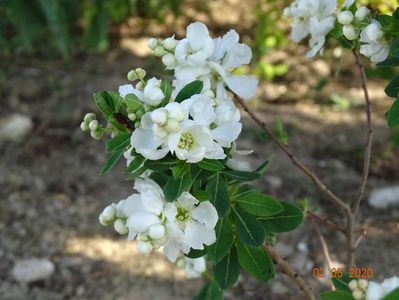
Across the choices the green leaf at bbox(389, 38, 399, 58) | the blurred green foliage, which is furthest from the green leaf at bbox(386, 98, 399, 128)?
the blurred green foliage

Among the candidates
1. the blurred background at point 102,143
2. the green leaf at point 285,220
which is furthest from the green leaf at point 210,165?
the blurred background at point 102,143

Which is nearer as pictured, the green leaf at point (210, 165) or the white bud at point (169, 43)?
the green leaf at point (210, 165)

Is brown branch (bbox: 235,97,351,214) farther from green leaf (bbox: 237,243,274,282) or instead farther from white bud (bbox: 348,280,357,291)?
white bud (bbox: 348,280,357,291)

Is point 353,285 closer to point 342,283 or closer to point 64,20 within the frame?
point 342,283

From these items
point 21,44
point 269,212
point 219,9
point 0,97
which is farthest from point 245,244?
point 219,9

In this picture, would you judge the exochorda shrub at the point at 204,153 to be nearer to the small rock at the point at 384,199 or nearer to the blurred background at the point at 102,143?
the blurred background at the point at 102,143

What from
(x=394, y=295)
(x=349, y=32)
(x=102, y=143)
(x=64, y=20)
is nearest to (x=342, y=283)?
(x=394, y=295)
